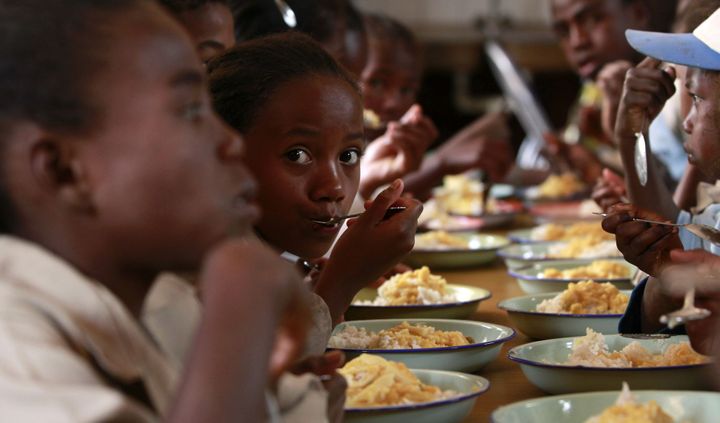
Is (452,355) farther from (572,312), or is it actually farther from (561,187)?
(561,187)

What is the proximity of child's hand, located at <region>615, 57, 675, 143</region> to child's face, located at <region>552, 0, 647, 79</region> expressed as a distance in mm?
1509

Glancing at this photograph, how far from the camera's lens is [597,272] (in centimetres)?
180

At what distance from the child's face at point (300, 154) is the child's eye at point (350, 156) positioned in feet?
0.13

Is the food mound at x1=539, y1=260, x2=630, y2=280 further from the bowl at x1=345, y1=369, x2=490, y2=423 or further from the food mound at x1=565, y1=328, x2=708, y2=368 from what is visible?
the bowl at x1=345, y1=369, x2=490, y2=423

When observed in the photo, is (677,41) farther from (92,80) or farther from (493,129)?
(493,129)

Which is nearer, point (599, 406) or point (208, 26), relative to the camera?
point (599, 406)

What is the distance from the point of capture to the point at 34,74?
2.44 feet

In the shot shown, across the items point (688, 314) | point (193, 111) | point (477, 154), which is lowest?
point (477, 154)

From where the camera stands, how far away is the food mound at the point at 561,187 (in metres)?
3.52

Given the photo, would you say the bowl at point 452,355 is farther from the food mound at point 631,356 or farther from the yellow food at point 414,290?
the yellow food at point 414,290

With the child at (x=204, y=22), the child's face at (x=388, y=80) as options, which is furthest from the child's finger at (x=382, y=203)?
the child's face at (x=388, y=80)

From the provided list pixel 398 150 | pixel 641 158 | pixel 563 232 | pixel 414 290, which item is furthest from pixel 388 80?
pixel 414 290

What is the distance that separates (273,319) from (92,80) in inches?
8.9

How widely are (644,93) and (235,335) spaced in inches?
50.8
